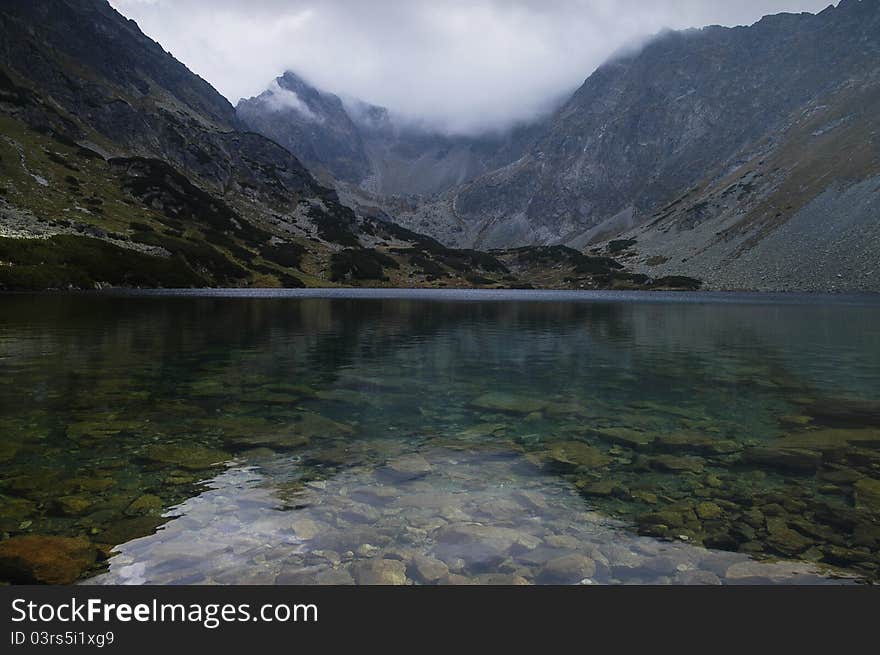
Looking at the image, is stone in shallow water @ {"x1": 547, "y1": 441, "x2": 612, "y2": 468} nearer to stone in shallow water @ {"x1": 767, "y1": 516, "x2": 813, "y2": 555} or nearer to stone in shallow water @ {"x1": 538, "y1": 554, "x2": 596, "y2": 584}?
stone in shallow water @ {"x1": 767, "y1": 516, "x2": 813, "y2": 555}

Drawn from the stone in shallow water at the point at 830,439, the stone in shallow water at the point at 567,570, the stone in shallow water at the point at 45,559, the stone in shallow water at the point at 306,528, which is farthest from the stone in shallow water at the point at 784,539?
the stone in shallow water at the point at 45,559

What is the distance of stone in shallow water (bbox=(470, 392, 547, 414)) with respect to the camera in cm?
2197

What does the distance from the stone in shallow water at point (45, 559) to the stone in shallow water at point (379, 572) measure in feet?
14.6

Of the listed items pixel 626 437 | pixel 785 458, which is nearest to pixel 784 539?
pixel 785 458

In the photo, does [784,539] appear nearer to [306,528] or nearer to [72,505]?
[306,528]

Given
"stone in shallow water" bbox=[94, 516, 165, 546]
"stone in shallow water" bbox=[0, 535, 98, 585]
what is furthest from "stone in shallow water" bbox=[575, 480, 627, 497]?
"stone in shallow water" bbox=[0, 535, 98, 585]

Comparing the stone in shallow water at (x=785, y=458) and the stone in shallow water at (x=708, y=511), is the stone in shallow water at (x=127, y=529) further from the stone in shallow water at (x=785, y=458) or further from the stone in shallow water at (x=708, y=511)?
the stone in shallow water at (x=785, y=458)

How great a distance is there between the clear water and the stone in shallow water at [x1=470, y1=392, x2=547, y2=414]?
0.66ft

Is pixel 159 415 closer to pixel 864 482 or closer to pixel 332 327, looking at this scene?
pixel 864 482

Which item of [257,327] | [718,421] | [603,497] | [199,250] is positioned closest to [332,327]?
[257,327]

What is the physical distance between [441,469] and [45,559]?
8.67m

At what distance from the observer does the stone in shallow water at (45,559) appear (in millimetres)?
8398

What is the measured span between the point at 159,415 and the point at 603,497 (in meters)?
15.7

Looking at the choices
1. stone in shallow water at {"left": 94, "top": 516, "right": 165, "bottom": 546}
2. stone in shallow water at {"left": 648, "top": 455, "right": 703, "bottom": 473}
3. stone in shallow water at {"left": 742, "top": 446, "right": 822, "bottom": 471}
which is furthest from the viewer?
stone in shallow water at {"left": 742, "top": 446, "right": 822, "bottom": 471}
